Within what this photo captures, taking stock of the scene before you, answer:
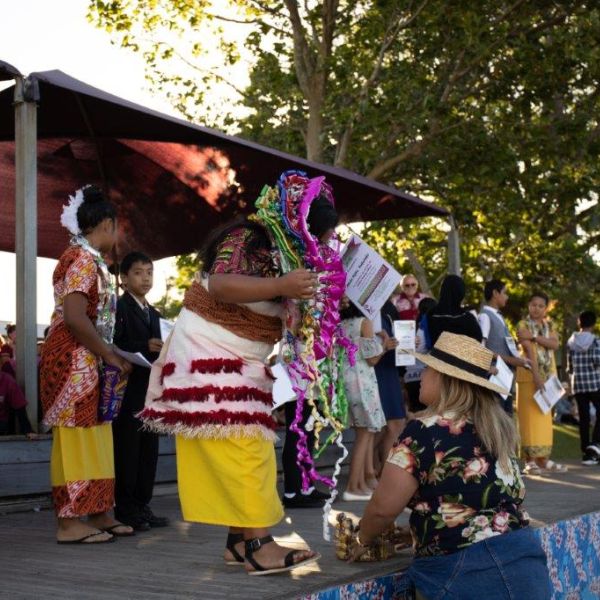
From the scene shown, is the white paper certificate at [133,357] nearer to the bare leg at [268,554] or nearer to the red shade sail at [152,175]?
the bare leg at [268,554]

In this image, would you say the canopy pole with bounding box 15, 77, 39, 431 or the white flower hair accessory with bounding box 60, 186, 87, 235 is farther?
the canopy pole with bounding box 15, 77, 39, 431

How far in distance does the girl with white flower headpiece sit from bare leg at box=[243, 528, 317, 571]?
1.33 metres

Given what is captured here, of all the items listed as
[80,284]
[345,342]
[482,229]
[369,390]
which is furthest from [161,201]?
[482,229]

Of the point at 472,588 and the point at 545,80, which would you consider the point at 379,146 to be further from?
the point at 472,588

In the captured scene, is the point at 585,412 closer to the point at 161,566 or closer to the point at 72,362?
the point at 72,362

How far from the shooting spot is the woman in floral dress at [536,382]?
10.5m

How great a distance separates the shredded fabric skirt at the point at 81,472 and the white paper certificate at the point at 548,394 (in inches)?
211

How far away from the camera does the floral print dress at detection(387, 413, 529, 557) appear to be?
4477 millimetres

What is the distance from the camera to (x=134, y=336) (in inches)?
264

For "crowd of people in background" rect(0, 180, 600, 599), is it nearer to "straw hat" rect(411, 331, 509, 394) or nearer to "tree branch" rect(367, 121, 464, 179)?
"straw hat" rect(411, 331, 509, 394)

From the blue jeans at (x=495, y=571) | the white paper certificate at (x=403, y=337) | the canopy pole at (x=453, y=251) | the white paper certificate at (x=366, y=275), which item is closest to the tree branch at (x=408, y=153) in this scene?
the canopy pole at (x=453, y=251)

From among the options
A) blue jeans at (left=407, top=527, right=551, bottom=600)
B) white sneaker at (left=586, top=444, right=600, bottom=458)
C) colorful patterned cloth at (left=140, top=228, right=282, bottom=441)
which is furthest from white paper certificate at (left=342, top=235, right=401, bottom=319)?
white sneaker at (left=586, top=444, right=600, bottom=458)

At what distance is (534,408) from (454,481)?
→ 632 centimetres

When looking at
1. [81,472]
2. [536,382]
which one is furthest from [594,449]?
[81,472]
